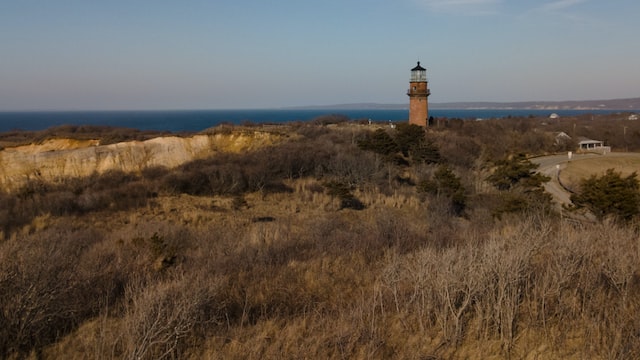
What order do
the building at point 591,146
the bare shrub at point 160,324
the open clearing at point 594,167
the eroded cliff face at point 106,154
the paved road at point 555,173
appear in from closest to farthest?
the bare shrub at point 160,324, the paved road at point 555,173, the eroded cliff face at point 106,154, the open clearing at point 594,167, the building at point 591,146

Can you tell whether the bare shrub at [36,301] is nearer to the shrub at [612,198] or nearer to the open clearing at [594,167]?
the shrub at [612,198]

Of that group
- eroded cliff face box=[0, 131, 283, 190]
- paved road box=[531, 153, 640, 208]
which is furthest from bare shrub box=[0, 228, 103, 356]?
eroded cliff face box=[0, 131, 283, 190]

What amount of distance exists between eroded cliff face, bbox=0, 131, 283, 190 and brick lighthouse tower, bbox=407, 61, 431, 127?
573 inches

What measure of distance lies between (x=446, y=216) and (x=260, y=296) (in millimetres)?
13782

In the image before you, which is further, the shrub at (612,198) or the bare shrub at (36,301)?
the shrub at (612,198)

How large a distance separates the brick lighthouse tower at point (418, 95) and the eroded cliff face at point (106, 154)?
14550 millimetres

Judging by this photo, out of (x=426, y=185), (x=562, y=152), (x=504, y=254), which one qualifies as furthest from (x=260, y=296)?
(x=562, y=152)

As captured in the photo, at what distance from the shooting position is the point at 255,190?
25391 millimetres

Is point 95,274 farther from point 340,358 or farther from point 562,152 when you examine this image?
point 562,152

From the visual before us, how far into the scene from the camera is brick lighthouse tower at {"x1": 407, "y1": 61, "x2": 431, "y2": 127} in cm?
4272

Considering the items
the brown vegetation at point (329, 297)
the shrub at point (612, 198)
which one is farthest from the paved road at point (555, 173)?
the brown vegetation at point (329, 297)

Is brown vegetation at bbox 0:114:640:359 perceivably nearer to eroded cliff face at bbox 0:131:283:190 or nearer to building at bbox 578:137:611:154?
eroded cliff face at bbox 0:131:283:190

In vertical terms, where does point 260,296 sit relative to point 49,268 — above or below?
below

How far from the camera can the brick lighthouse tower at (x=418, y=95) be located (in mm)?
42719
